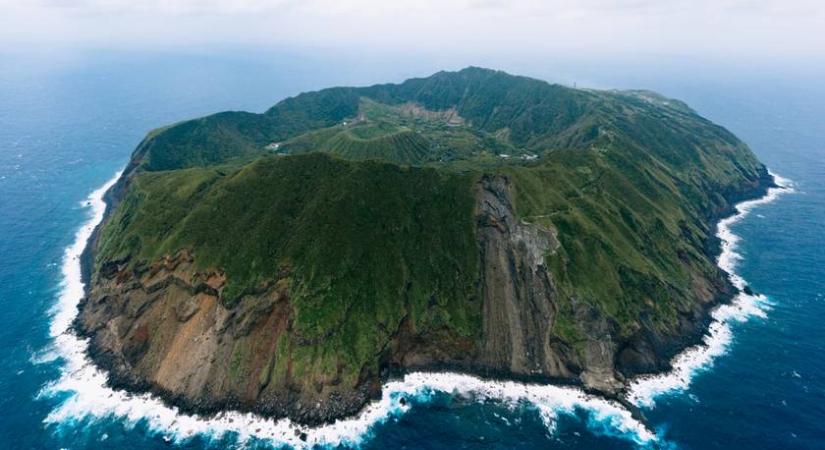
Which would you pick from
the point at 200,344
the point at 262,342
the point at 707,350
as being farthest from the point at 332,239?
the point at 707,350

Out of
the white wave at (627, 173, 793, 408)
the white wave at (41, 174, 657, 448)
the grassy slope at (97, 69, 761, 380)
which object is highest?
the grassy slope at (97, 69, 761, 380)

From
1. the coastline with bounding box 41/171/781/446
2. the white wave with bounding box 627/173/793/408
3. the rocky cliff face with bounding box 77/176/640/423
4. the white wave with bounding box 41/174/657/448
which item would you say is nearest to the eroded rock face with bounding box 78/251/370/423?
the rocky cliff face with bounding box 77/176/640/423

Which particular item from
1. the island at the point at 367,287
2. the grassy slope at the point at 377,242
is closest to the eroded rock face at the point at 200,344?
the island at the point at 367,287

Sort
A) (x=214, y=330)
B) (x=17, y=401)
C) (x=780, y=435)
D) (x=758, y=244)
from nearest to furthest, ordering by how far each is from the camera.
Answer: (x=780, y=435)
(x=17, y=401)
(x=214, y=330)
(x=758, y=244)

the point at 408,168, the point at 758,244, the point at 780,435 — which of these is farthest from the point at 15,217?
the point at 758,244

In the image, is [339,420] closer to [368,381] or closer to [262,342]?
[368,381]

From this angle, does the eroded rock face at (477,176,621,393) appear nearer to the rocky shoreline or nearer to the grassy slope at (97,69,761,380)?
the rocky shoreline

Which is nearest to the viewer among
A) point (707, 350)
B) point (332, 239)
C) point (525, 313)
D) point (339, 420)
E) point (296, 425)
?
point (296, 425)

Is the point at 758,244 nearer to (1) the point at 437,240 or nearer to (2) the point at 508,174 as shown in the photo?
(2) the point at 508,174
